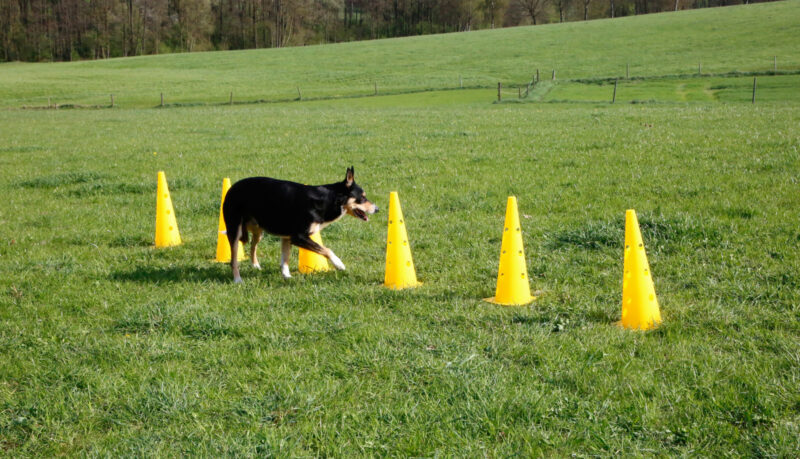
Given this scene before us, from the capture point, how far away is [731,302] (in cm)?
591

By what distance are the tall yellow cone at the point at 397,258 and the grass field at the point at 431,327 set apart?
7.1 inches

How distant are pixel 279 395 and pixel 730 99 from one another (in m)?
37.7

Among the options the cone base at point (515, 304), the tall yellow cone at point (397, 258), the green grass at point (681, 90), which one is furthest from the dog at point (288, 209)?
the green grass at point (681, 90)

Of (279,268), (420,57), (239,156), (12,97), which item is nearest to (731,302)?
(279,268)

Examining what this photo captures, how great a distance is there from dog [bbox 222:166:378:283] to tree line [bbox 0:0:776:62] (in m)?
103

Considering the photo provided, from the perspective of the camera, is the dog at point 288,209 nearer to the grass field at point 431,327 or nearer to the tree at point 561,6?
the grass field at point 431,327

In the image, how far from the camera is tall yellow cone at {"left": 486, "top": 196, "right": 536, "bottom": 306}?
6168mm

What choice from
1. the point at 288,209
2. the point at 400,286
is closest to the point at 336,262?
the point at 288,209

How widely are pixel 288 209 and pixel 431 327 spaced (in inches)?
95.0

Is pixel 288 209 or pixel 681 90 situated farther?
pixel 681 90

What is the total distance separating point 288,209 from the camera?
23.5 feet

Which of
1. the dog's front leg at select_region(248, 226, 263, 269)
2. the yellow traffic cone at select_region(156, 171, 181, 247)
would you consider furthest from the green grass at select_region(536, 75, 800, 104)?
the dog's front leg at select_region(248, 226, 263, 269)

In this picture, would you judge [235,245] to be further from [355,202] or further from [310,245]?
[355,202]

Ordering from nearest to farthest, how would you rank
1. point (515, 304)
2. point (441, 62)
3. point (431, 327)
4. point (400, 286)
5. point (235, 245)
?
point (431, 327), point (515, 304), point (400, 286), point (235, 245), point (441, 62)
